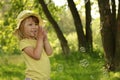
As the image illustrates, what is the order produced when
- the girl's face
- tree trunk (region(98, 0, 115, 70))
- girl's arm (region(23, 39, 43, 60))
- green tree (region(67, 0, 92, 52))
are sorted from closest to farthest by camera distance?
girl's arm (region(23, 39, 43, 60)) < the girl's face < tree trunk (region(98, 0, 115, 70)) < green tree (region(67, 0, 92, 52))

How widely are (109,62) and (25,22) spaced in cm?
549

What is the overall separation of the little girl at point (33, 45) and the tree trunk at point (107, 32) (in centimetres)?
486

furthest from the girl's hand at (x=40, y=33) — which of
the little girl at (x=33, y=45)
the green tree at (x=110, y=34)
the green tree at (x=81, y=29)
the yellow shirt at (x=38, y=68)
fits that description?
the green tree at (x=81, y=29)

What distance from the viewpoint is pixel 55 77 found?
9586 mm

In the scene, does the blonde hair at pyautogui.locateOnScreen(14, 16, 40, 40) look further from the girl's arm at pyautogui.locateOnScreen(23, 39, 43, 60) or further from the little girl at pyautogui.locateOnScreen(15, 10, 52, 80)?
the girl's arm at pyautogui.locateOnScreen(23, 39, 43, 60)

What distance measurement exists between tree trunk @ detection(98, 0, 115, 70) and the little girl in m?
4.86

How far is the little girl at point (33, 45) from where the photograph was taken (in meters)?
4.77

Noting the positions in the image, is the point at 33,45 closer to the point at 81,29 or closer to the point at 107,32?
the point at 107,32

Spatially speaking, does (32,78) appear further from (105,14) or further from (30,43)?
(105,14)

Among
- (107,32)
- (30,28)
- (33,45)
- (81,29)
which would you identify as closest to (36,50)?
(33,45)

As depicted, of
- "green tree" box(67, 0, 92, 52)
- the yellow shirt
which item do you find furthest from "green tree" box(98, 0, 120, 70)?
"green tree" box(67, 0, 92, 52)

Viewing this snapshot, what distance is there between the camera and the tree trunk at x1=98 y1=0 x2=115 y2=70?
9672 millimetres

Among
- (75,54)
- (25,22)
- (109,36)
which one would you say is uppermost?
(25,22)

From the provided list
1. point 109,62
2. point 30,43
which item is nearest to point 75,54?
point 109,62
